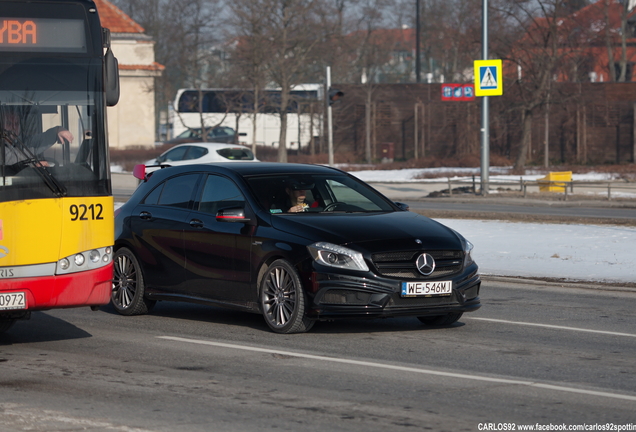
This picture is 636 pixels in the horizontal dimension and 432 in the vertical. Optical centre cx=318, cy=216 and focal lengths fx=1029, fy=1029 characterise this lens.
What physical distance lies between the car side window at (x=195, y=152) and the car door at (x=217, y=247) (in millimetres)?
21404

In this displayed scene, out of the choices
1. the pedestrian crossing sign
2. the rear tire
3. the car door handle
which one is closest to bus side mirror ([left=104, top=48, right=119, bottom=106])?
the car door handle

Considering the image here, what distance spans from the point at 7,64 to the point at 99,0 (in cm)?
6357

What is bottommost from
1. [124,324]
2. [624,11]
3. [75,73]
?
[124,324]

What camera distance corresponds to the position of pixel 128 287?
11.0 meters

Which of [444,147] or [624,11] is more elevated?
[624,11]

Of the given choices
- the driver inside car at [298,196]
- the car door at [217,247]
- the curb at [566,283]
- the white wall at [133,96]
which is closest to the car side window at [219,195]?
the car door at [217,247]

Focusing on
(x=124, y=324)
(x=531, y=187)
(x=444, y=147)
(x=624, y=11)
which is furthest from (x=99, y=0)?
(x=124, y=324)

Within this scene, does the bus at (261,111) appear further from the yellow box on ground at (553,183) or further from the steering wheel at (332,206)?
the steering wheel at (332,206)

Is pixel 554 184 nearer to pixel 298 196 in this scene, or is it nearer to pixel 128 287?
pixel 128 287

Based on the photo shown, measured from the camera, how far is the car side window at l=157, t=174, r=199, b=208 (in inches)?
421

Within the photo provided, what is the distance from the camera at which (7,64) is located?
860 centimetres

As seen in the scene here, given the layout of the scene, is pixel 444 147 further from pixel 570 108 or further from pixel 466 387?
pixel 466 387

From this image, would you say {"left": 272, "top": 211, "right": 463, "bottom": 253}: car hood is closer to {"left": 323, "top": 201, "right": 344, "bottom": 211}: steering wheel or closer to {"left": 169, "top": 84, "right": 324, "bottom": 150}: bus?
{"left": 323, "top": 201, "right": 344, "bottom": 211}: steering wheel

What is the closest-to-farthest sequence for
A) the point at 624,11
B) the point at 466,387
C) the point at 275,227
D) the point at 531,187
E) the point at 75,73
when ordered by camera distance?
the point at 466,387
the point at 75,73
the point at 275,227
the point at 531,187
the point at 624,11
